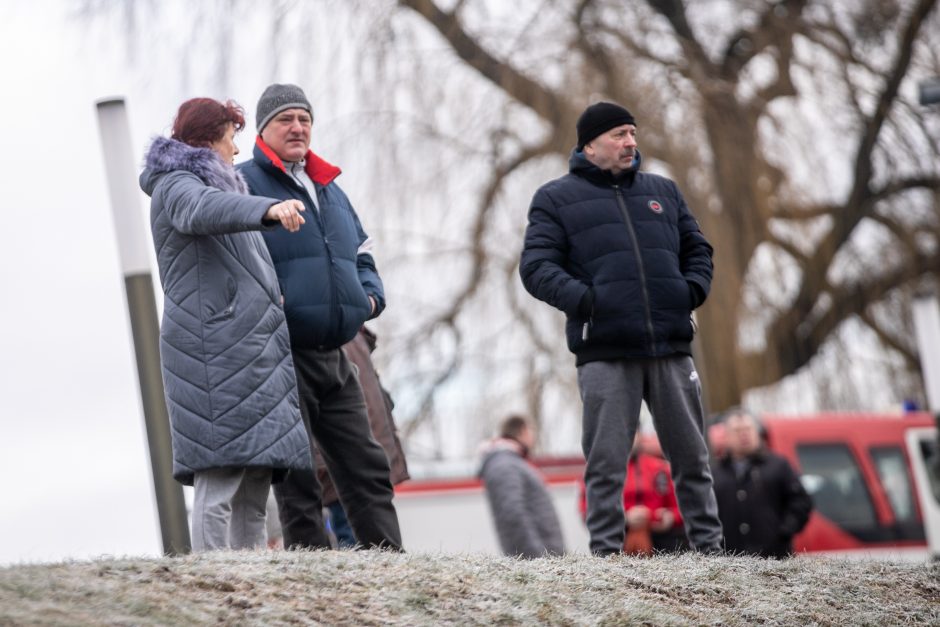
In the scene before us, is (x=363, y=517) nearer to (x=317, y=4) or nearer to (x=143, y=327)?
(x=143, y=327)

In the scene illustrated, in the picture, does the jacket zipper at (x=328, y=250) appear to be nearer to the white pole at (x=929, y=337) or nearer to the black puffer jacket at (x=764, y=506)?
the black puffer jacket at (x=764, y=506)

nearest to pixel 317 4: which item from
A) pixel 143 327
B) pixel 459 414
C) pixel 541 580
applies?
pixel 459 414

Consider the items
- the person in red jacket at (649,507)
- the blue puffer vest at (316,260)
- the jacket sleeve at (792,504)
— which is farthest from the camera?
the person in red jacket at (649,507)

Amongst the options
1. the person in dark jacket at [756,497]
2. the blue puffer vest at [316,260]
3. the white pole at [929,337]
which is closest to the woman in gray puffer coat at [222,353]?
the blue puffer vest at [316,260]

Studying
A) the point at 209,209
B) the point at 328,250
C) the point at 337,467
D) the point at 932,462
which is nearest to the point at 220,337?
the point at 209,209

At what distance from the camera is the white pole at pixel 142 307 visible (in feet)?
23.0

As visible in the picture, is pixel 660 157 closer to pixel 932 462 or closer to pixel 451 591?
pixel 932 462

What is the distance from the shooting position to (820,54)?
1478cm

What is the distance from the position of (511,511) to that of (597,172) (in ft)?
9.79

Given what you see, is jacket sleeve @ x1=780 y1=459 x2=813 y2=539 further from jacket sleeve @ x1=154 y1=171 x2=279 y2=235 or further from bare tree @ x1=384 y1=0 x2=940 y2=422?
jacket sleeve @ x1=154 y1=171 x2=279 y2=235

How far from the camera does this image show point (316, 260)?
6.61 meters

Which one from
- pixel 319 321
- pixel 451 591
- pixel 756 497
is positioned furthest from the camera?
pixel 756 497

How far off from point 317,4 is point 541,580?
8.92m

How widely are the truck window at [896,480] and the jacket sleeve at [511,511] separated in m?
8.10
